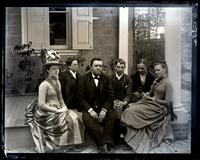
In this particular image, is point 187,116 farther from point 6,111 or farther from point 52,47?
point 6,111

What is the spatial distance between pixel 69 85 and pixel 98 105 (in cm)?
26

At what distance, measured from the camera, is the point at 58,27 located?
241 centimetres

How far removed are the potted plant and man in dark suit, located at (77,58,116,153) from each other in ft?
1.21

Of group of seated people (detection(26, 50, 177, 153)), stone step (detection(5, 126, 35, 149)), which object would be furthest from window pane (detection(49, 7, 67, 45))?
stone step (detection(5, 126, 35, 149))

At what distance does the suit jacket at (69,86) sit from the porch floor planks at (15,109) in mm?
229

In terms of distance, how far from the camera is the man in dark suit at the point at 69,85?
2439 millimetres

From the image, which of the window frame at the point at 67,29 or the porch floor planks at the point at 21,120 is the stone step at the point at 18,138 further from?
the window frame at the point at 67,29

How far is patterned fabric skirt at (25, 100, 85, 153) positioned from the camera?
2438mm

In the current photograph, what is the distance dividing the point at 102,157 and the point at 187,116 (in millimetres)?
695

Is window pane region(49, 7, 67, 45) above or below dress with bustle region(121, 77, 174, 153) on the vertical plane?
above

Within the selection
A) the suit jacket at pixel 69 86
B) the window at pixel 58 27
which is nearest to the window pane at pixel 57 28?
the window at pixel 58 27

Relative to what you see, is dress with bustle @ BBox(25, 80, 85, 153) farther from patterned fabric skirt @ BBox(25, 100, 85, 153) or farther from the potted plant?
the potted plant

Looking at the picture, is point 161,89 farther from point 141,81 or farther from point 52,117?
point 52,117

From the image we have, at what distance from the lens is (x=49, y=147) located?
245cm
